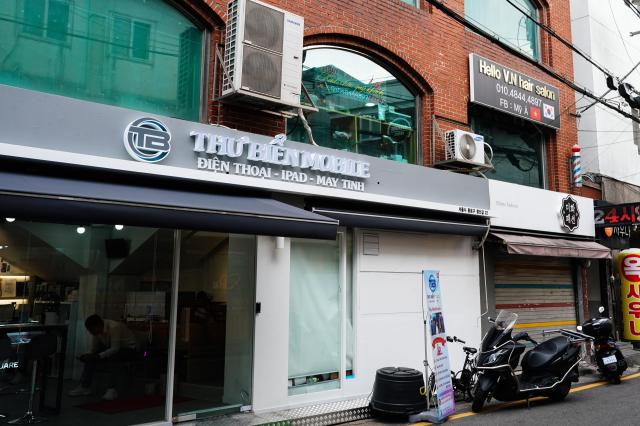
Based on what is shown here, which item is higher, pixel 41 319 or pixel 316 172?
pixel 316 172

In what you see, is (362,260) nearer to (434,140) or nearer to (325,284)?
(325,284)

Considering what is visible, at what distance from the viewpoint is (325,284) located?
863 cm

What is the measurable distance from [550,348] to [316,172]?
4.39 m

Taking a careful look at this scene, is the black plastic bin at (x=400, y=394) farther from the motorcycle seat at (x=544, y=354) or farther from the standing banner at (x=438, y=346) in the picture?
the motorcycle seat at (x=544, y=354)

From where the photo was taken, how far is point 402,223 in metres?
→ 8.96

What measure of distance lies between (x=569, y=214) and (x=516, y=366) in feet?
20.3

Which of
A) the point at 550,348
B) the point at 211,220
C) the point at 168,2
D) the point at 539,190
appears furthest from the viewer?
the point at 539,190

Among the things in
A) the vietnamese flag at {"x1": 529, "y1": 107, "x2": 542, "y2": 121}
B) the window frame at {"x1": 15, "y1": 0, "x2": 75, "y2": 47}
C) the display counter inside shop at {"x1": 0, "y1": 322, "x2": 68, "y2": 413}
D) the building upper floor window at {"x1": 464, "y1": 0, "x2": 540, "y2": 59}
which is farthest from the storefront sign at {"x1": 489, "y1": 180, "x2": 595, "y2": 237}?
the display counter inside shop at {"x1": 0, "y1": 322, "x2": 68, "y2": 413}

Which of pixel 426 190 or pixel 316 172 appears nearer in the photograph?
pixel 316 172

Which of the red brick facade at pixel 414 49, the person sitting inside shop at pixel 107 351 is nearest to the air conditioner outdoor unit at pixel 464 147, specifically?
the red brick facade at pixel 414 49

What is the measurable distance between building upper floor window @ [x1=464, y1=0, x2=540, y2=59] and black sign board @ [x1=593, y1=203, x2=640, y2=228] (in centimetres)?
413

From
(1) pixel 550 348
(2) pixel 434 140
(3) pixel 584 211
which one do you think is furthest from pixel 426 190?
(3) pixel 584 211

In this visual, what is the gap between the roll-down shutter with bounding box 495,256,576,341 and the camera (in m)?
11.7

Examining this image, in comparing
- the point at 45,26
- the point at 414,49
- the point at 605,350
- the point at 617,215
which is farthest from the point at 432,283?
the point at 617,215
